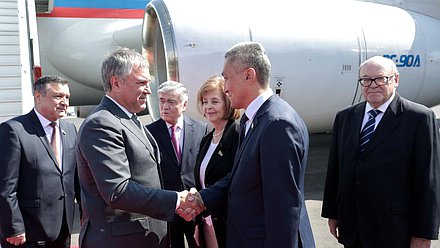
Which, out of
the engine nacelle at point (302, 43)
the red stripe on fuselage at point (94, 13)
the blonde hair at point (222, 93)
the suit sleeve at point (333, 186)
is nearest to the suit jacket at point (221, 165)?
the blonde hair at point (222, 93)

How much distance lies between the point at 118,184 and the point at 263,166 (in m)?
0.67

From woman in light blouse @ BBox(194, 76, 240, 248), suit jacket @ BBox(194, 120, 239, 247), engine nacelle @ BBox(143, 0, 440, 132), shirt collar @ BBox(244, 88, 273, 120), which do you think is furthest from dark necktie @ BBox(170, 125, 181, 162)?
engine nacelle @ BBox(143, 0, 440, 132)

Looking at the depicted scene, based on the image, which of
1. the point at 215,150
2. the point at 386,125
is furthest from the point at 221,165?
the point at 386,125

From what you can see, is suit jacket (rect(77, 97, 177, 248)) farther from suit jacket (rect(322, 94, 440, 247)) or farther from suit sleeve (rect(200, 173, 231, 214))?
suit jacket (rect(322, 94, 440, 247))

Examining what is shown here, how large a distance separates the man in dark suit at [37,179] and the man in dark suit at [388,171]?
6.04ft

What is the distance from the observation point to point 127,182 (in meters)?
2.18

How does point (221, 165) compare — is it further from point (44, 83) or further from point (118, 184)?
point (44, 83)

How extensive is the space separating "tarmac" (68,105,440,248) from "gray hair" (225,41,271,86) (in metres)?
2.64

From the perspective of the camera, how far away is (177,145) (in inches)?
132

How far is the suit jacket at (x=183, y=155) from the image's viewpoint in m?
3.15

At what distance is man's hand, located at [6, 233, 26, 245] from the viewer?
292cm

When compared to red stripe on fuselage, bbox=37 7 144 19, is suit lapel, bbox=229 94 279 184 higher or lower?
lower

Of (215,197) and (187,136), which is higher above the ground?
(187,136)

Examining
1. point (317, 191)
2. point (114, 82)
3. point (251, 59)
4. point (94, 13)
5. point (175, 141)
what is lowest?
point (317, 191)
